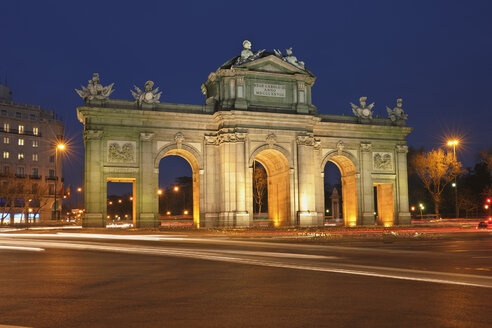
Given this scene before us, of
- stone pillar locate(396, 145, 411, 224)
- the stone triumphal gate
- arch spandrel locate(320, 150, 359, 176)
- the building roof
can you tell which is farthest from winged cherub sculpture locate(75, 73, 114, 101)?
the building roof

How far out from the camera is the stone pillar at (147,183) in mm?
46062

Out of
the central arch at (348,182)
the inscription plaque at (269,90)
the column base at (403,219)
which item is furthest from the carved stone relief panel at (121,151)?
the column base at (403,219)

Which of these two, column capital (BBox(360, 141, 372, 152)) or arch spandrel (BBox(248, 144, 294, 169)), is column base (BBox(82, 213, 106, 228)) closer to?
arch spandrel (BBox(248, 144, 294, 169))

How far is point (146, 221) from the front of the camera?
45531mm

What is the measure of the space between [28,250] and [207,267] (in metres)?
10.4

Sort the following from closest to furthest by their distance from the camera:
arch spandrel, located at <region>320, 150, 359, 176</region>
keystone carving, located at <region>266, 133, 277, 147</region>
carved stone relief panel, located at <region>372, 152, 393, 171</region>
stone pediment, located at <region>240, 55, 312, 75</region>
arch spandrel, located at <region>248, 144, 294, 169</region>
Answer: arch spandrel, located at <region>248, 144, 294, 169</region>
keystone carving, located at <region>266, 133, 277, 147</region>
stone pediment, located at <region>240, 55, 312, 75</region>
arch spandrel, located at <region>320, 150, 359, 176</region>
carved stone relief panel, located at <region>372, 152, 393, 171</region>

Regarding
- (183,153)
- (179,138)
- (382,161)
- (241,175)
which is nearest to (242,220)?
(241,175)

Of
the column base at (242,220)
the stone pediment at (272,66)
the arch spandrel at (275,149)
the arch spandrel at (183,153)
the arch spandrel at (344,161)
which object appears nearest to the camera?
the column base at (242,220)

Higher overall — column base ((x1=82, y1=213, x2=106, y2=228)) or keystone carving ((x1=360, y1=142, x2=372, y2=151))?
keystone carving ((x1=360, y1=142, x2=372, y2=151))

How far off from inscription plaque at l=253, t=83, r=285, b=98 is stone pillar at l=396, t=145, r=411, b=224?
51.6 feet

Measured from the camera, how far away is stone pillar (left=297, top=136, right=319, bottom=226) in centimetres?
4847

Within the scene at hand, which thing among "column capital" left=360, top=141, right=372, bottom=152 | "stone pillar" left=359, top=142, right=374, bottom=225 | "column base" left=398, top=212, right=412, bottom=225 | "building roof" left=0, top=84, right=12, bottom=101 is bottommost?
"column base" left=398, top=212, right=412, bottom=225

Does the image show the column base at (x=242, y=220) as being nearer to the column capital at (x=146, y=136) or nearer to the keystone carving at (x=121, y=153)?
the column capital at (x=146, y=136)

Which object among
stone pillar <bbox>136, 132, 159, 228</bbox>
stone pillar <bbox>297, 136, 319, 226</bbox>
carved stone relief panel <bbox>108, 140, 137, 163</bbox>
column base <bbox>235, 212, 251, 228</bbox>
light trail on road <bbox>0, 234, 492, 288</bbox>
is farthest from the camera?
stone pillar <bbox>297, 136, 319, 226</bbox>
